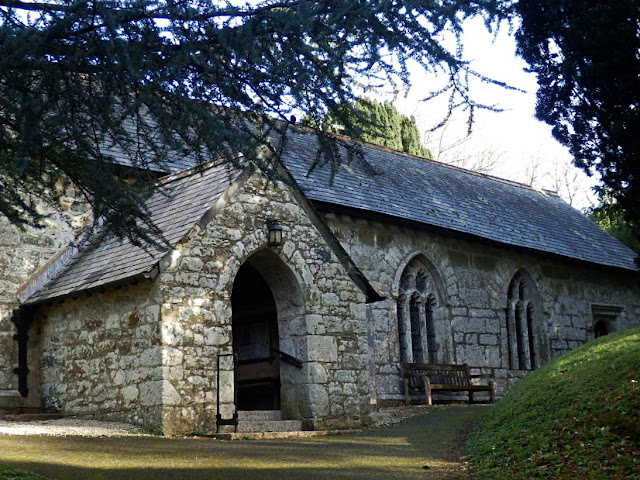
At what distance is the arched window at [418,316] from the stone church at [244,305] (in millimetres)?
32

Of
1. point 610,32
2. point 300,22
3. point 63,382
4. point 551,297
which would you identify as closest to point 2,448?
point 63,382

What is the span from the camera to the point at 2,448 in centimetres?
772

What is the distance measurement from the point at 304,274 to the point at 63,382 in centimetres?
352

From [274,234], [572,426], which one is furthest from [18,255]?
[572,426]

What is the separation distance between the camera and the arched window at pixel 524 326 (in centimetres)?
1861

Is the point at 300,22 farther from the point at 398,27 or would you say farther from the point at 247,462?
the point at 247,462

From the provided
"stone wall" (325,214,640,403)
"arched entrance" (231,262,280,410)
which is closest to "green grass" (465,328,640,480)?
"arched entrance" (231,262,280,410)

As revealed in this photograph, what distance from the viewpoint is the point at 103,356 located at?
10.5 m

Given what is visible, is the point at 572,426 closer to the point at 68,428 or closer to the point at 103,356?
the point at 68,428

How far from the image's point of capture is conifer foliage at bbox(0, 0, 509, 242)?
17.3 ft

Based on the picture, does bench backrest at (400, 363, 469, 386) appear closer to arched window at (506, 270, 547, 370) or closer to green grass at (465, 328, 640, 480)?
arched window at (506, 270, 547, 370)

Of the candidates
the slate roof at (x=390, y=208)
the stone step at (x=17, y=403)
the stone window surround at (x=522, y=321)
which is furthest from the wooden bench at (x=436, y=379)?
the stone step at (x=17, y=403)

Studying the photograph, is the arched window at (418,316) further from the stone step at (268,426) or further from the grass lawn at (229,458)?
the grass lawn at (229,458)

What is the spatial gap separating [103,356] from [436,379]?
7435 millimetres
